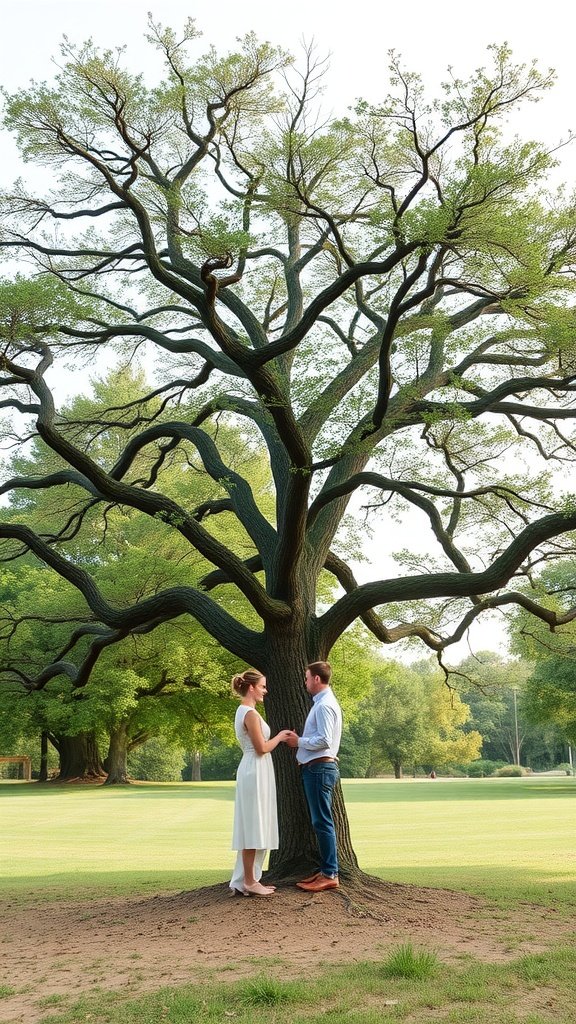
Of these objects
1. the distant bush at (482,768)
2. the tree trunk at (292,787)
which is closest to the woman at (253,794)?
the tree trunk at (292,787)

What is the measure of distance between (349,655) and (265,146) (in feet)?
64.6

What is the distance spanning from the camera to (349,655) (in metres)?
28.1

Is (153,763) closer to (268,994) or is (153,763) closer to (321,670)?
(321,670)

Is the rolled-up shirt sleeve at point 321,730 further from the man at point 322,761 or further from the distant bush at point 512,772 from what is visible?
the distant bush at point 512,772

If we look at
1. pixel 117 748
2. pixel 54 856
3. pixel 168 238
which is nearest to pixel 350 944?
pixel 168 238

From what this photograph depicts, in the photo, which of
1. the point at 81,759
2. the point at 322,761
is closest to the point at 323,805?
the point at 322,761

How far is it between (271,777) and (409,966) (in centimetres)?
271

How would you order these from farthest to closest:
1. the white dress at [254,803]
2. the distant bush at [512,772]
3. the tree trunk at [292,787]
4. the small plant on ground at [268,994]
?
the distant bush at [512,772], the tree trunk at [292,787], the white dress at [254,803], the small plant on ground at [268,994]

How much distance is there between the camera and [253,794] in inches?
295

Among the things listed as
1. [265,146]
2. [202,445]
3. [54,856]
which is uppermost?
[265,146]

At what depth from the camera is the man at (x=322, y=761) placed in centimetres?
758

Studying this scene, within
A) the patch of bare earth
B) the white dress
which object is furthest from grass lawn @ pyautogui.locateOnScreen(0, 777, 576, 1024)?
the white dress

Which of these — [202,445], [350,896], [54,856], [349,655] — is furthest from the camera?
[349,655]

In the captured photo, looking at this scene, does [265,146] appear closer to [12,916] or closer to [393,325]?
[393,325]
